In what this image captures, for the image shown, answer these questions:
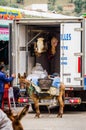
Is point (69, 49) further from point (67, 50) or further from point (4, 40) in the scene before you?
point (4, 40)

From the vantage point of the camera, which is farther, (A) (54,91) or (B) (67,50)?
(B) (67,50)

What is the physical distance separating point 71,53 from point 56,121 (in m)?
2.57

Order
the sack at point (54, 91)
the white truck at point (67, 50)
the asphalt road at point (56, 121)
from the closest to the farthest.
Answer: the asphalt road at point (56, 121), the sack at point (54, 91), the white truck at point (67, 50)

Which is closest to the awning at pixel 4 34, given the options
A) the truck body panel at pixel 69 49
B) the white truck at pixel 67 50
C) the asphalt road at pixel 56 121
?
the white truck at pixel 67 50

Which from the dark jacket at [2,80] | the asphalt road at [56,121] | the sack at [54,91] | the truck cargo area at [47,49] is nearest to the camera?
the asphalt road at [56,121]

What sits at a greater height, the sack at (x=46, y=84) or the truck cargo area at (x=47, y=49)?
the truck cargo area at (x=47, y=49)

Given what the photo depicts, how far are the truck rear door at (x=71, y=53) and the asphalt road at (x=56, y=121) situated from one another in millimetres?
1112

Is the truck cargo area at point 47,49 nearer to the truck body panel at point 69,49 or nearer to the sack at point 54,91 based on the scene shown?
the truck body panel at point 69,49

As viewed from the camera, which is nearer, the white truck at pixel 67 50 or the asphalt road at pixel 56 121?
the asphalt road at pixel 56 121

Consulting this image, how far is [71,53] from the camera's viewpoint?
61.1 ft

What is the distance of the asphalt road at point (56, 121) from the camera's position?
1554cm

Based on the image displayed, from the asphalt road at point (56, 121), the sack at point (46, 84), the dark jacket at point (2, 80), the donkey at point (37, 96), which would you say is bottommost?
the asphalt road at point (56, 121)

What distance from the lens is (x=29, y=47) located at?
782 inches

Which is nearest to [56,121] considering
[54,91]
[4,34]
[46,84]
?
[54,91]
